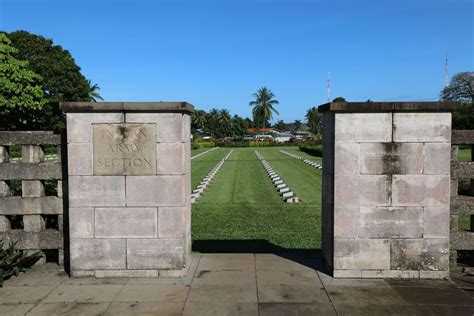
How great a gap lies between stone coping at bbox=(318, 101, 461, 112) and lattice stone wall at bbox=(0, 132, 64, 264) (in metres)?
3.89

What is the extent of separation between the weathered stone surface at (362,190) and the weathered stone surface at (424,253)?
601 millimetres

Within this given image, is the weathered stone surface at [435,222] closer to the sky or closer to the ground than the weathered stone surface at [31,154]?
closer to the ground

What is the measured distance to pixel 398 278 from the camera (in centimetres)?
552

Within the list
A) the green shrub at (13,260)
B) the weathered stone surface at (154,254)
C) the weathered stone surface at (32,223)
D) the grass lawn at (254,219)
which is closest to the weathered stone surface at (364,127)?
the weathered stone surface at (154,254)

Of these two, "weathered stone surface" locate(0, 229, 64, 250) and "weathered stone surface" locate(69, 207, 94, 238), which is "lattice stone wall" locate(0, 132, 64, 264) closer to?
"weathered stone surface" locate(0, 229, 64, 250)

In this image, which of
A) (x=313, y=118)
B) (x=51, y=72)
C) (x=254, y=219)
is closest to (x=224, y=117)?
(x=313, y=118)

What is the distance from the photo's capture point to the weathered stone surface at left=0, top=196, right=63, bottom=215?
5.88 meters

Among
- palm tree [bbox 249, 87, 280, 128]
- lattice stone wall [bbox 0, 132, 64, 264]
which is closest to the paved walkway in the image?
lattice stone wall [bbox 0, 132, 64, 264]

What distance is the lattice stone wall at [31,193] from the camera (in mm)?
5805

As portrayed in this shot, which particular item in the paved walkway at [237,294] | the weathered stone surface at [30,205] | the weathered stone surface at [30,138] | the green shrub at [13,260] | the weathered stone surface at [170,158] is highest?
the weathered stone surface at [30,138]

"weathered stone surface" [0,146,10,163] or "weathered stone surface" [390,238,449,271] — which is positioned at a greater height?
"weathered stone surface" [0,146,10,163]

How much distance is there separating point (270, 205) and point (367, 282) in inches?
294

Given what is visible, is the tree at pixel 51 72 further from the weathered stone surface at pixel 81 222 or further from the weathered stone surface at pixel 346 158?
the weathered stone surface at pixel 346 158

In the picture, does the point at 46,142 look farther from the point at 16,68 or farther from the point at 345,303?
the point at 16,68
